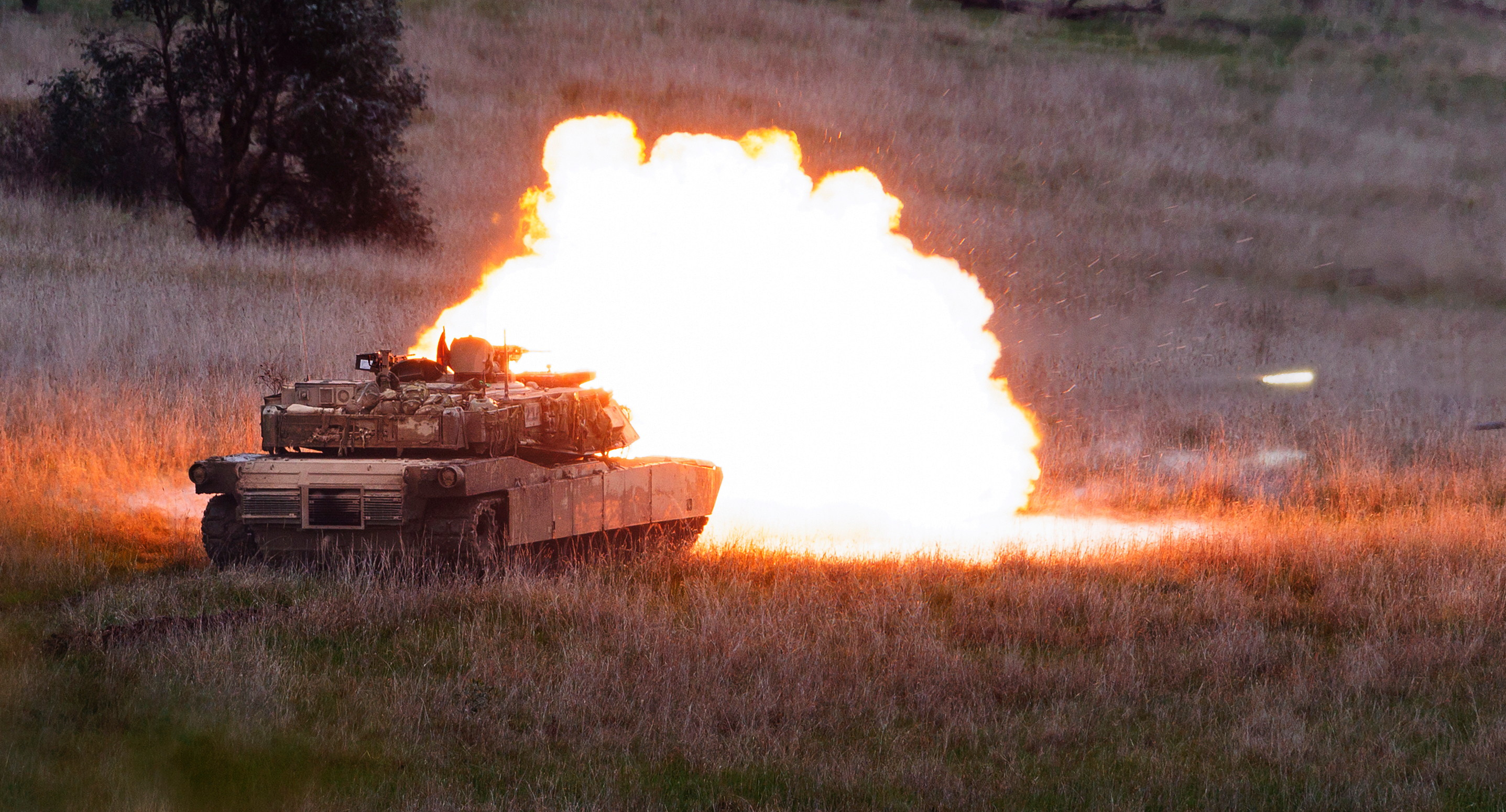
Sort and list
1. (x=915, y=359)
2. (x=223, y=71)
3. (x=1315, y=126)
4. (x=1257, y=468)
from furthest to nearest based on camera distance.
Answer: (x=1315, y=126), (x=223, y=71), (x=1257, y=468), (x=915, y=359)

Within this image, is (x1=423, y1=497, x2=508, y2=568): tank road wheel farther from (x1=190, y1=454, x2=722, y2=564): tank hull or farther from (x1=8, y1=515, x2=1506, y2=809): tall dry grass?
(x1=8, y1=515, x2=1506, y2=809): tall dry grass

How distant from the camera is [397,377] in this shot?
1427cm

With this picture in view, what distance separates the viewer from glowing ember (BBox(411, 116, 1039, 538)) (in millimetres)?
18250

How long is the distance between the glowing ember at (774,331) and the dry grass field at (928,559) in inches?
78.0

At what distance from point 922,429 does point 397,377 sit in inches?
281

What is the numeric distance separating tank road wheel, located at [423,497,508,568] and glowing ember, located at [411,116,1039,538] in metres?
4.91

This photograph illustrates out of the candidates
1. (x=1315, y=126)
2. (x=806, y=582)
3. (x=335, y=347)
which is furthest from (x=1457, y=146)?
(x=806, y=582)

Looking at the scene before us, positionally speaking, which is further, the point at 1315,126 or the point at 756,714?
the point at 1315,126

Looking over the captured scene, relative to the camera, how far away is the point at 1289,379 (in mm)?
30703

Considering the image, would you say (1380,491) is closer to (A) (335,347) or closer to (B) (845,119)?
(A) (335,347)

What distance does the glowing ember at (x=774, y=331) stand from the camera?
59.9 feet

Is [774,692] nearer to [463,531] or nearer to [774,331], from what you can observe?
[463,531]

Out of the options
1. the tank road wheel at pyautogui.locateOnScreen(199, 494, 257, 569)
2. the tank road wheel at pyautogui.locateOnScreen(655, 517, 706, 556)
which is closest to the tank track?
the tank road wheel at pyautogui.locateOnScreen(655, 517, 706, 556)

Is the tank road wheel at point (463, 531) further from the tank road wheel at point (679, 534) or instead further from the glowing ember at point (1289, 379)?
the glowing ember at point (1289, 379)
